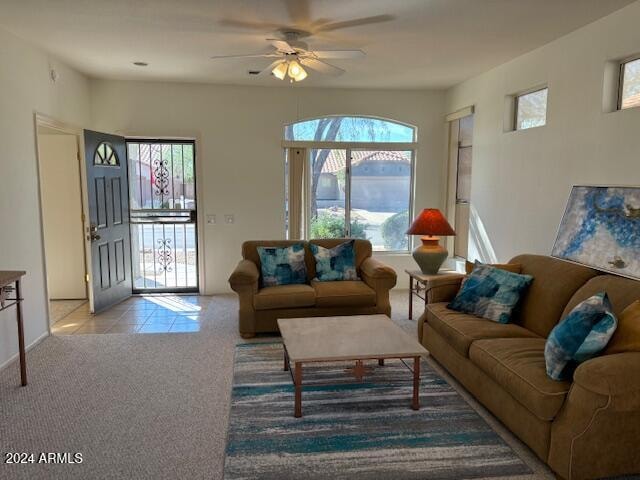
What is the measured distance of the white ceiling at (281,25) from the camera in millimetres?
3113

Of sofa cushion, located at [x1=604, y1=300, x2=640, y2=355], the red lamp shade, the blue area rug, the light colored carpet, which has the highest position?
the red lamp shade

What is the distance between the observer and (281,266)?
4.46 metres

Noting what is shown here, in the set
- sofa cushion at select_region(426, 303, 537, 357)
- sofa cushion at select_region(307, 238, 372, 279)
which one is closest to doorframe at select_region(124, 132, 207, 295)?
sofa cushion at select_region(307, 238, 372, 279)

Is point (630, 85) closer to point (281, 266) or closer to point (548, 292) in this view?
Result: point (548, 292)

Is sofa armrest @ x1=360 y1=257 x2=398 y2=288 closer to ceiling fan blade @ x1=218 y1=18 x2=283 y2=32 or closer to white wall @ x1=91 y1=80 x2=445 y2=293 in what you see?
white wall @ x1=91 y1=80 x2=445 y2=293

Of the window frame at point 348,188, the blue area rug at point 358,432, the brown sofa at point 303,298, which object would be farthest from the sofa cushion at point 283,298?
the window frame at point 348,188

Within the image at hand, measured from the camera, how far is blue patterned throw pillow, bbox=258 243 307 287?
4430 mm

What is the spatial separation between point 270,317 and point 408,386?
1508mm

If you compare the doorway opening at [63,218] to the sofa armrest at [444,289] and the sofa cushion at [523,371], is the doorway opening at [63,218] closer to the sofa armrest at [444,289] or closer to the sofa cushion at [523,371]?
the sofa armrest at [444,289]

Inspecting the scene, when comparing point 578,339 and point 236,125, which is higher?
point 236,125

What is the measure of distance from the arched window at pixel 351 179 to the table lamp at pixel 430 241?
171 centimetres

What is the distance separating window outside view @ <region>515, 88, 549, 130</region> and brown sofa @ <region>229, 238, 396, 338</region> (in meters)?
1.97

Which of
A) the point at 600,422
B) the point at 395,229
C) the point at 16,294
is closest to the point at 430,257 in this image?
the point at 395,229

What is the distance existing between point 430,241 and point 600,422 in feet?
8.59
